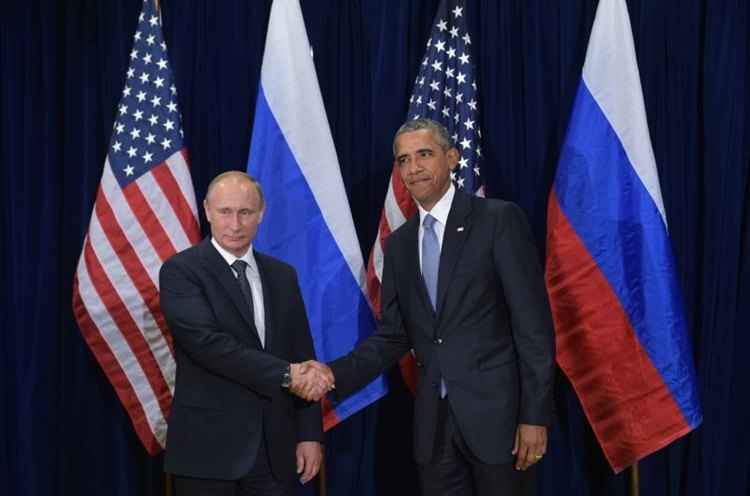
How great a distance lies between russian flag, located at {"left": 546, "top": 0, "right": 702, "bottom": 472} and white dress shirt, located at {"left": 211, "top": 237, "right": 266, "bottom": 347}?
139cm

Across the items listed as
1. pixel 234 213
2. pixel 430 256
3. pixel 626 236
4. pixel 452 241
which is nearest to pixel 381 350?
pixel 430 256

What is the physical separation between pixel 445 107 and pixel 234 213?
1.39 meters

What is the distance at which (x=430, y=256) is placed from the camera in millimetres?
2785

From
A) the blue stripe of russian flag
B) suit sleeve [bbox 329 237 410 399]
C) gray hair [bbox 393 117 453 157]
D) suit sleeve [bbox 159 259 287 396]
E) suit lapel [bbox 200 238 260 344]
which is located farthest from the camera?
the blue stripe of russian flag

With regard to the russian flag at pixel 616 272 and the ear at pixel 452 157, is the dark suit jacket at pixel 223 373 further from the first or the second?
the russian flag at pixel 616 272

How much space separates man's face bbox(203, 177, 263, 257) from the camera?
2.68m

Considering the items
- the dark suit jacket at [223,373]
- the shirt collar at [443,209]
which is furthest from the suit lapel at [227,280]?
the shirt collar at [443,209]

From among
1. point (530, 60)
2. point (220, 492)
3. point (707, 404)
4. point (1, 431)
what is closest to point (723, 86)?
point (530, 60)

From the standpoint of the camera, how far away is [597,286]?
11.3ft

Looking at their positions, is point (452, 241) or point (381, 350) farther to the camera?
point (381, 350)

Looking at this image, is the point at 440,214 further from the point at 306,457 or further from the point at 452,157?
the point at 306,457

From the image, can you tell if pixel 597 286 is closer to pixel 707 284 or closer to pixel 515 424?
pixel 707 284

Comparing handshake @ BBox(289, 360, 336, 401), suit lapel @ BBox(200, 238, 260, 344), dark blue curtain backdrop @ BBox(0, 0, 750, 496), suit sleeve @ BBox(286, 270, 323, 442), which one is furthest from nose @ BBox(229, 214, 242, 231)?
dark blue curtain backdrop @ BBox(0, 0, 750, 496)

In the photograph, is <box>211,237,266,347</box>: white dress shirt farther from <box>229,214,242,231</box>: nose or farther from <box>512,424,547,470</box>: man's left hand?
<box>512,424,547,470</box>: man's left hand
